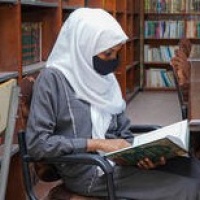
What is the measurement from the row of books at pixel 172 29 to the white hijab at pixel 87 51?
5636 mm

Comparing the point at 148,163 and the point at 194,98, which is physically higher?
the point at 194,98

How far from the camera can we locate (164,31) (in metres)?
7.56

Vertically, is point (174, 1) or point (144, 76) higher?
point (174, 1)

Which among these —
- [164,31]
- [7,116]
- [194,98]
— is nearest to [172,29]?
[164,31]

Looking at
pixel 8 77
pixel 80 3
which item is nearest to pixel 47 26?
pixel 80 3

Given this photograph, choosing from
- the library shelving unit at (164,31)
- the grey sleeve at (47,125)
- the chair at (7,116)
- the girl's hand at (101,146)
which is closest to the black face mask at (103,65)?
the grey sleeve at (47,125)

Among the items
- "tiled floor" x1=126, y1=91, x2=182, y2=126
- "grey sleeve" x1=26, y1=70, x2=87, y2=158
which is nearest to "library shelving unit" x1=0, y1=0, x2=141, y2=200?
"grey sleeve" x1=26, y1=70, x2=87, y2=158

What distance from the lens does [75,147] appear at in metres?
1.77

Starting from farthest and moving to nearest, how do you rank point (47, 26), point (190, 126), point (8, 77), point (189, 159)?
1. point (47, 26)
2. point (8, 77)
3. point (189, 159)
4. point (190, 126)

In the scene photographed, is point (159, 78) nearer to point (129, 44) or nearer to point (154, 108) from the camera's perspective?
point (129, 44)

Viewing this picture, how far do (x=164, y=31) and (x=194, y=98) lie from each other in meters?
5.43

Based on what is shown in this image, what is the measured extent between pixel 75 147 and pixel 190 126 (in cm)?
38

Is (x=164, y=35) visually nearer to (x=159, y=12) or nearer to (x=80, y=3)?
(x=159, y=12)

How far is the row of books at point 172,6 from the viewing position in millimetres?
7422
